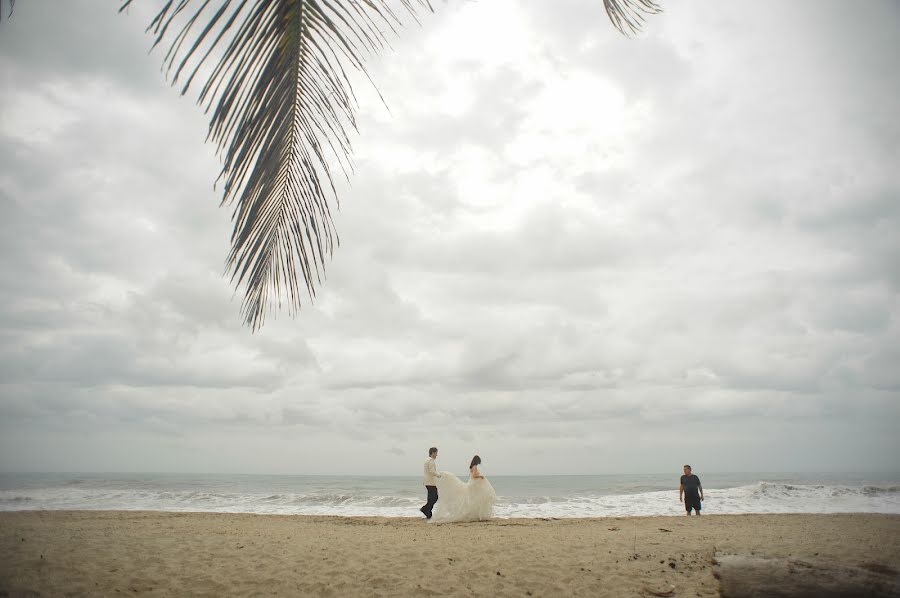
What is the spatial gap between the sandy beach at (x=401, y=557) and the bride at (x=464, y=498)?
849 mm

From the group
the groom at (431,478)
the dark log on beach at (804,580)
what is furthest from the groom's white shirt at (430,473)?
the dark log on beach at (804,580)

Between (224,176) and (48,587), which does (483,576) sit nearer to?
(48,587)

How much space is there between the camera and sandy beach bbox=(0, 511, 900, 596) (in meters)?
6.34

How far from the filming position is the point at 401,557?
7.93m

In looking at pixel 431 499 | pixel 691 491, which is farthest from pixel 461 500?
pixel 691 491

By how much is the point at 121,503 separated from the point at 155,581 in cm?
2020

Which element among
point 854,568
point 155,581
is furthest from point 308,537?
point 854,568

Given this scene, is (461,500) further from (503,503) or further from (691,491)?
(503,503)

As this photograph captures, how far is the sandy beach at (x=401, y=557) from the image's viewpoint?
6336mm

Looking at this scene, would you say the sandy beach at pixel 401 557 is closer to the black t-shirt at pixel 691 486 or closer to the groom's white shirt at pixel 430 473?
the groom's white shirt at pixel 430 473

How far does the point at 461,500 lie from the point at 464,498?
0.09 m

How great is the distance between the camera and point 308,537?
10.3m

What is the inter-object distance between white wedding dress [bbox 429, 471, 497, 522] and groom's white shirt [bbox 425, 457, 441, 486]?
13cm

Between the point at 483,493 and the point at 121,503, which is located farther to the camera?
the point at 121,503
